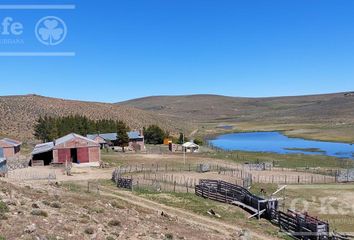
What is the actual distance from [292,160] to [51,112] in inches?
4209

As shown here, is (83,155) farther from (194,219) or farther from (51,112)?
(51,112)

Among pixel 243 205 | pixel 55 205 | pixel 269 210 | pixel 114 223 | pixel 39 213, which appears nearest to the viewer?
pixel 39 213

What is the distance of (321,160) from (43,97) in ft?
440

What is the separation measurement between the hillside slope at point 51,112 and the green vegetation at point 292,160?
228 feet

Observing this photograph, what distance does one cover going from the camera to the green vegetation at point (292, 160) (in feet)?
222

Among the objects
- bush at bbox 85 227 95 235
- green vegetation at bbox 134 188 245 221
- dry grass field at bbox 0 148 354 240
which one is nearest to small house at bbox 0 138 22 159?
dry grass field at bbox 0 148 354 240

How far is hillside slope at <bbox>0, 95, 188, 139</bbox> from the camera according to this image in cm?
13731

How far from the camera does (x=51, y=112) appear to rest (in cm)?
16125

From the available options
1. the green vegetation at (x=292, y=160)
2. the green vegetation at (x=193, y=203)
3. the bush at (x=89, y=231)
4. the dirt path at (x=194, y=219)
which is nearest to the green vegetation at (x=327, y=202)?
the green vegetation at (x=193, y=203)

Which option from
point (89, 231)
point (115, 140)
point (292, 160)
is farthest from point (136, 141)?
point (89, 231)

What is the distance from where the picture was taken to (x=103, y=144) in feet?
303

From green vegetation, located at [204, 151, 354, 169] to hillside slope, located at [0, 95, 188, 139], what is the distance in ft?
A: 228

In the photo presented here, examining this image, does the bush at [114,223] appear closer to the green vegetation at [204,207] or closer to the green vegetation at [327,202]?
the green vegetation at [204,207]

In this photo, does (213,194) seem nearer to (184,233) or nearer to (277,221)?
(277,221)
